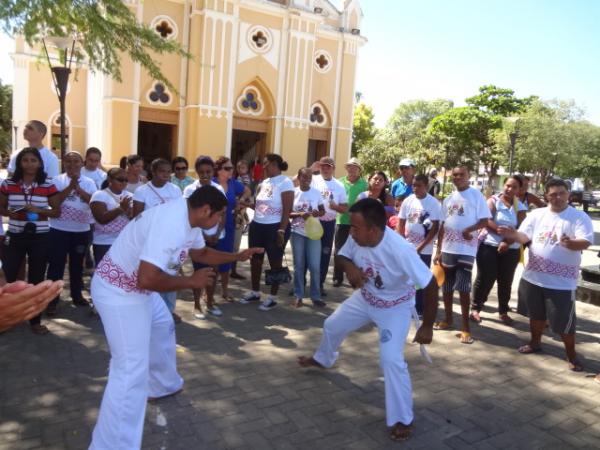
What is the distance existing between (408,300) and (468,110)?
1553 inches

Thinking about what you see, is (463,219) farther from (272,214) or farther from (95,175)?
(95,175)

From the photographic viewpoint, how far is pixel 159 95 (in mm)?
23109

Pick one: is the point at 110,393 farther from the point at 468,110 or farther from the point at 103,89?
the point at 468,110

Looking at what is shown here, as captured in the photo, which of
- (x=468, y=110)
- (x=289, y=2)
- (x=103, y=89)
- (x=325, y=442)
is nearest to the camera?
(x=325, y=442)

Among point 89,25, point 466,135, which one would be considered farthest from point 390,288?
point 466,135

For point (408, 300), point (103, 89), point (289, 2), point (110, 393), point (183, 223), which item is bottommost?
point (110, 393)

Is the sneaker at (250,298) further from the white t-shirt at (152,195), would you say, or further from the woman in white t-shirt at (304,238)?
the white t-shirt at (152,195)

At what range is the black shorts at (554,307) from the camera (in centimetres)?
500

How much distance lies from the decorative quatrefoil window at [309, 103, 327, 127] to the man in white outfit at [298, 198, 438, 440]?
24.2 m

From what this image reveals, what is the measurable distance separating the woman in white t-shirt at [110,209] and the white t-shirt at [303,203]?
7.36ft

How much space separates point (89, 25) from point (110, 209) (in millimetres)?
4643

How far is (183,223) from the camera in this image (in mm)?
2977

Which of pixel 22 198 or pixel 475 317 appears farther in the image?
pixel 475 317

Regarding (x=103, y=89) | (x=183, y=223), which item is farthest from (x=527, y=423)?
(x=103, y=89)
